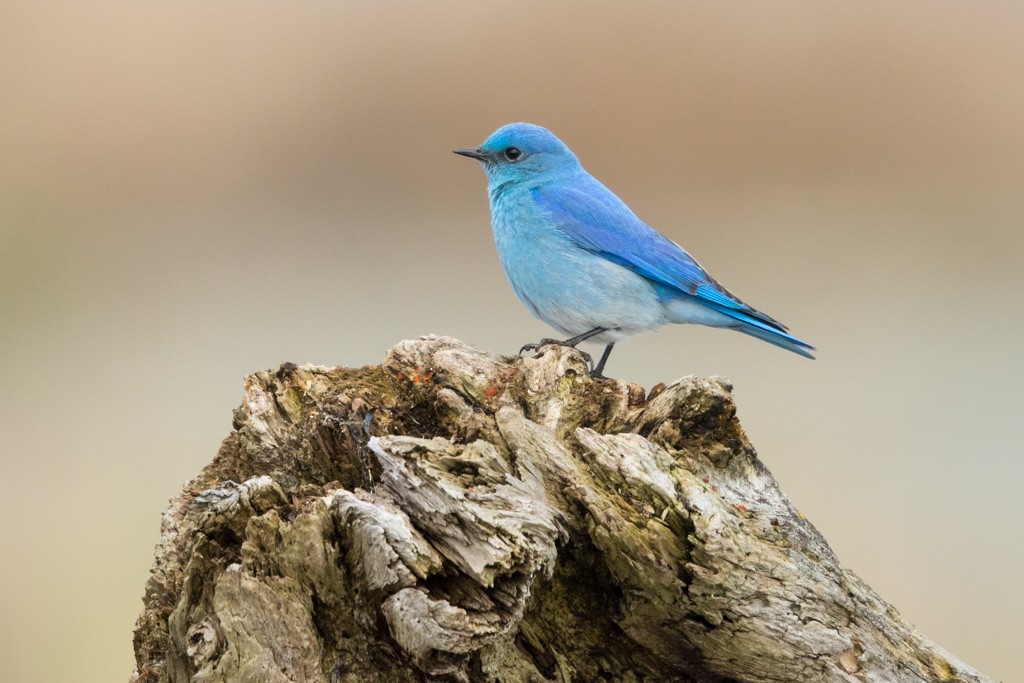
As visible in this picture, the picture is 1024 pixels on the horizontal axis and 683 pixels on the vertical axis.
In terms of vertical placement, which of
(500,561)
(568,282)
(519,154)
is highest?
(519,154)

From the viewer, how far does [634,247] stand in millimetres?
4797

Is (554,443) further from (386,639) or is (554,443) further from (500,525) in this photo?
(386,639)

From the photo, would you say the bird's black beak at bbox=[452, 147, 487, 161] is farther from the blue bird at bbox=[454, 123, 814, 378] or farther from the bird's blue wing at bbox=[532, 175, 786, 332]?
the bird's blue wing at bbox=[532, 175, 786, 332]

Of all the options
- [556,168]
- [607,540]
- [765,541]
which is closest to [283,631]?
[607,540]

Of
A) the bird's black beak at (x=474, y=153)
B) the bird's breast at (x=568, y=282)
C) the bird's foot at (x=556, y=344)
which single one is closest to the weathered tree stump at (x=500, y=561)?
the bird's foot at (x=556, y=344)

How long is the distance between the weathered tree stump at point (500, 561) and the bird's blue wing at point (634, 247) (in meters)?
1.84

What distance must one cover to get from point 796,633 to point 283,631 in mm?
1106

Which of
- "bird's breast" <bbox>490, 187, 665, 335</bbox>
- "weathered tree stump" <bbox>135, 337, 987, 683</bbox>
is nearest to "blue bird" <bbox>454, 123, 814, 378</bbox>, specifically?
"bird's breast" <bbox>490, 187, 665, 335</bbox>

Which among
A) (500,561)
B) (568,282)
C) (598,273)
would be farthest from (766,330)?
(500,561)

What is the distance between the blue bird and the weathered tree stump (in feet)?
5.48

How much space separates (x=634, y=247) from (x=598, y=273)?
254 millimetres

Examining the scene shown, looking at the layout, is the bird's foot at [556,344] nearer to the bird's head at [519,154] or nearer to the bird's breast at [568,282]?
the bird's breast at [568,282]

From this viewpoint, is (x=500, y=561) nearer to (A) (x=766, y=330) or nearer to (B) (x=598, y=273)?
(B) (x=598, y=273)

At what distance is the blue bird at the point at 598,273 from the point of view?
15.2ft
